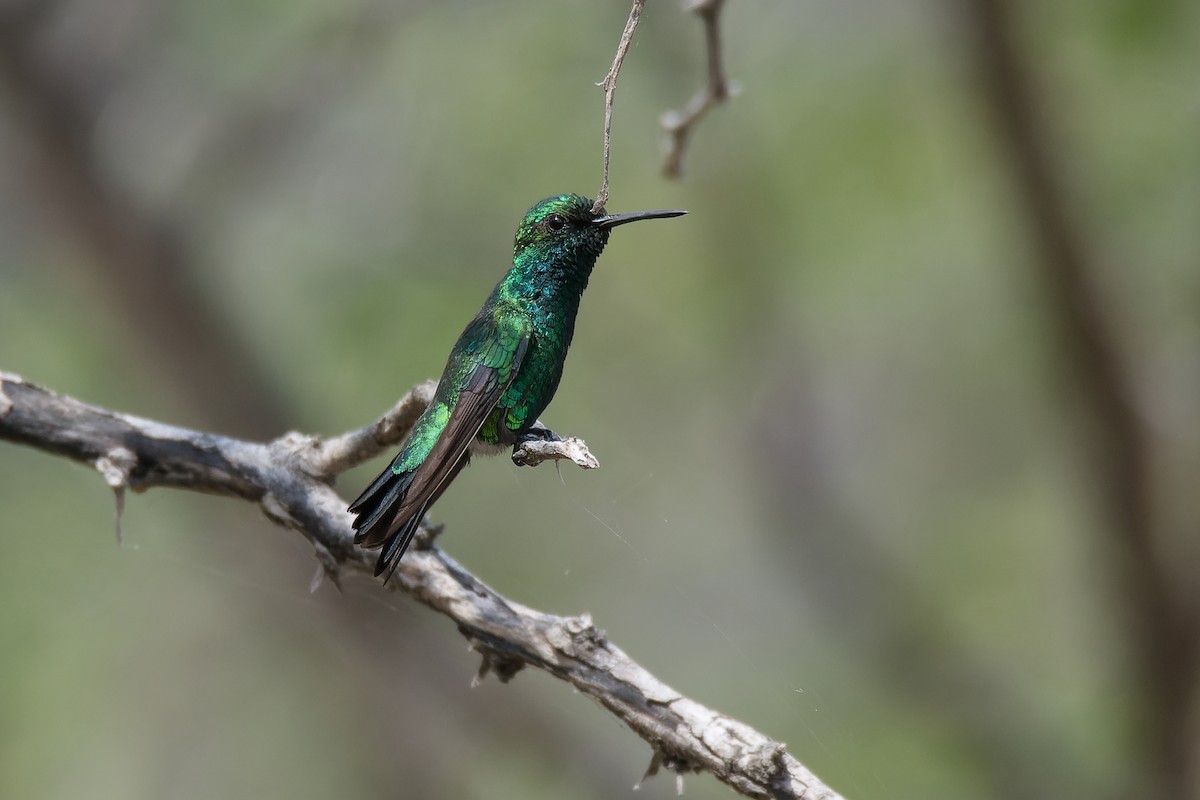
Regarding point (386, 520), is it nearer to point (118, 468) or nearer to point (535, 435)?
point (535, 435)

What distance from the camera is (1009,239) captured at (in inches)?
238

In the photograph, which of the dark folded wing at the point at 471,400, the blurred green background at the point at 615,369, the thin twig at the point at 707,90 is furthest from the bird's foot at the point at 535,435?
the blurred green background at the point at 615,369

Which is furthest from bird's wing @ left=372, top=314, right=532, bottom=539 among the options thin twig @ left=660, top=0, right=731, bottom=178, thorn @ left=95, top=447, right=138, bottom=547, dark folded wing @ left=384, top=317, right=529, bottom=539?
thin twig @ left=660, top=0, right=731, bottom=178

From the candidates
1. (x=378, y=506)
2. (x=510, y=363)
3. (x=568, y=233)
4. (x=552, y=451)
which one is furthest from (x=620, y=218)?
(x=378, y=506)

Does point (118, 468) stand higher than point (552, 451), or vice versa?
point (552, 451)

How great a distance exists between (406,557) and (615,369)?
18.0 feet

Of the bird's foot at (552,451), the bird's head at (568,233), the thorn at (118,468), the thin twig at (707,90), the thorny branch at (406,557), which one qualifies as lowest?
the thorn at (118,468)

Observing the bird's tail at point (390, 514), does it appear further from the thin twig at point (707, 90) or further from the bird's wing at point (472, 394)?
the thin twig at point (707, 90)

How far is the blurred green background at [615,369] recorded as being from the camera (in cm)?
627

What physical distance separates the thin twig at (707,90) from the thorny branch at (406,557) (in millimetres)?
1383

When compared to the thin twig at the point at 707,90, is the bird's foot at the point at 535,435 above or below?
below

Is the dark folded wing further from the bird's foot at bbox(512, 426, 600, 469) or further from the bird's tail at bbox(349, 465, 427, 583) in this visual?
the bird's foot at bbox(512, 426, 600, 469)

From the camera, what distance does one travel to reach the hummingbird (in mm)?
2434

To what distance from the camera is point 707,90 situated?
3.64 m
